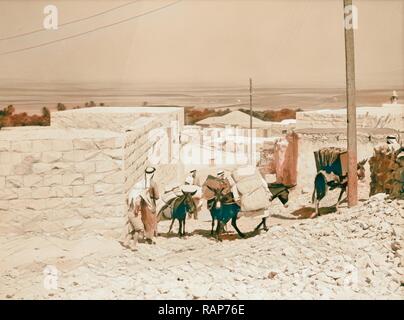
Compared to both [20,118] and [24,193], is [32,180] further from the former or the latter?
[20,118]

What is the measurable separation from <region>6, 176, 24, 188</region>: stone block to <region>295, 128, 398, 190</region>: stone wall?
2.35m

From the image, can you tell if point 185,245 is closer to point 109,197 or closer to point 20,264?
point 109,197

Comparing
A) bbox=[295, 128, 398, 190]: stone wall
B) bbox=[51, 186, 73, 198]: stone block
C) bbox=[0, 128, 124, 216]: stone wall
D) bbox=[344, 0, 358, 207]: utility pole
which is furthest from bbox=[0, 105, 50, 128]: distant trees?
bbox=[344, 0, 358, 207]: utility pole

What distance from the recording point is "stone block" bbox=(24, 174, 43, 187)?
3863 millimetres

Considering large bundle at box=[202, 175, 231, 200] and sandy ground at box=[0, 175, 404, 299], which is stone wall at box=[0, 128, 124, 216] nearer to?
sandy ground at box=[0, 175, 404, 299]

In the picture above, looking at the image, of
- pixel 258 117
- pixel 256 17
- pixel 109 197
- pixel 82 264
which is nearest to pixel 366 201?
pixel 258 117

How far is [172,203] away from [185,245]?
376mm

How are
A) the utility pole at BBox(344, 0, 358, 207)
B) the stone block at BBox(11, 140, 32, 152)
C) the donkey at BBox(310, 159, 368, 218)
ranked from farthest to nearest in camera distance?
1. the donkey at BBox(310, 159, 368, 218)
2. the utility pole at BBox(344, 0, 358, 207)
3. the stone block at BBox(11, 140, 32, 152)

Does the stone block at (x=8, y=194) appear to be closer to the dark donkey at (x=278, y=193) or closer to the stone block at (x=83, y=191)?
the stone block at (x=83, y=191)

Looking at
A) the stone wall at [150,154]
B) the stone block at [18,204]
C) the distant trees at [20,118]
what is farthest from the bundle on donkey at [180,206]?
the distant trees at [20,118]

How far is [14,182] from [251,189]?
1974mm

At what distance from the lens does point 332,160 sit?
13.9 ft

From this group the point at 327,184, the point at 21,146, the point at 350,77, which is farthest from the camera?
the point at 327,184

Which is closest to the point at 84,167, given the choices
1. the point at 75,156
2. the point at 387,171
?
the point at 75,156
